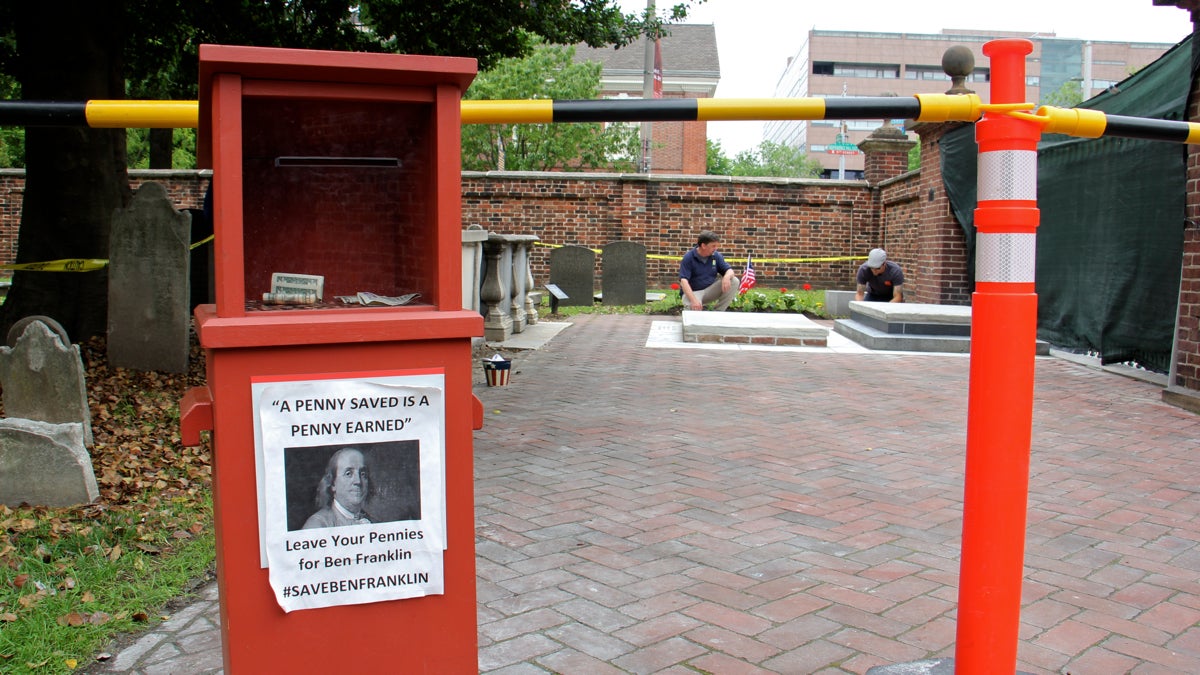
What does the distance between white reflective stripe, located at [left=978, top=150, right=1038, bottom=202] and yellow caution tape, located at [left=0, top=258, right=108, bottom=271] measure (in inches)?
266

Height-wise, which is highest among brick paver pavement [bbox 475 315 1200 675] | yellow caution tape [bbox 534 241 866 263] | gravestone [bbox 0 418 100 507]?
yellow caution tape [bbox 534 241 866 263]

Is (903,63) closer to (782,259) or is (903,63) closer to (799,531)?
(782,259)

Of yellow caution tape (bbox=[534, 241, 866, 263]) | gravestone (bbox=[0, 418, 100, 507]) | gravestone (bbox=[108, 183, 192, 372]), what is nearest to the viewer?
gravestone (bbox=[0, 418, 100, 507])

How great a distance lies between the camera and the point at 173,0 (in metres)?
8.87

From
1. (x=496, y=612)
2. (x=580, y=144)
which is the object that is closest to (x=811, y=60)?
(x=580, y=144)

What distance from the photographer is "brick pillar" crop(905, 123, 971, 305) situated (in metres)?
13.2

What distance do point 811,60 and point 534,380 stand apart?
307ft

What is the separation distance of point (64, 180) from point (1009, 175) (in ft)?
23.0

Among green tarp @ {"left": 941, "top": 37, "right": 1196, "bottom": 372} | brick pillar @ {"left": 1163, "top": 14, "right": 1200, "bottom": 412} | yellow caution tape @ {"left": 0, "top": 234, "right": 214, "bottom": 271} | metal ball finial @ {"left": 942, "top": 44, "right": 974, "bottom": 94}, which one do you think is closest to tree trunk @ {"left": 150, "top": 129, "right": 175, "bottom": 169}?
yellow caution tape @ {"left": 0, "top": 234, "right": 214, "bottom": 271}

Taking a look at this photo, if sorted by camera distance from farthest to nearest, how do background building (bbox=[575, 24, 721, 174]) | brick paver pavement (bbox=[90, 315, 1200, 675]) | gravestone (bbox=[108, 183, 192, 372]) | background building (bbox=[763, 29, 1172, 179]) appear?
background building (bbox=[763, 29, 1172, 179]), background building (bbox=[575, 24, 721, 174]), gravestone (bbox=[108, 183, 192, 372]), brick paver pavement (bbox=[90, 315, 1200, 675])

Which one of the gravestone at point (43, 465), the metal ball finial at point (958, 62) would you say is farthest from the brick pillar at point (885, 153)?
the gravestone at point (43, 465)

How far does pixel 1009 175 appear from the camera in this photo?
87.6 inches

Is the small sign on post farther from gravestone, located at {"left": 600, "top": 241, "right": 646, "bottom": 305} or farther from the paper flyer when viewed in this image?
the paper flyer

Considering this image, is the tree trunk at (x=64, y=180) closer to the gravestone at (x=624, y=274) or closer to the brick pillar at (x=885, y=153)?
the gravestone at (x=624, y=274)
